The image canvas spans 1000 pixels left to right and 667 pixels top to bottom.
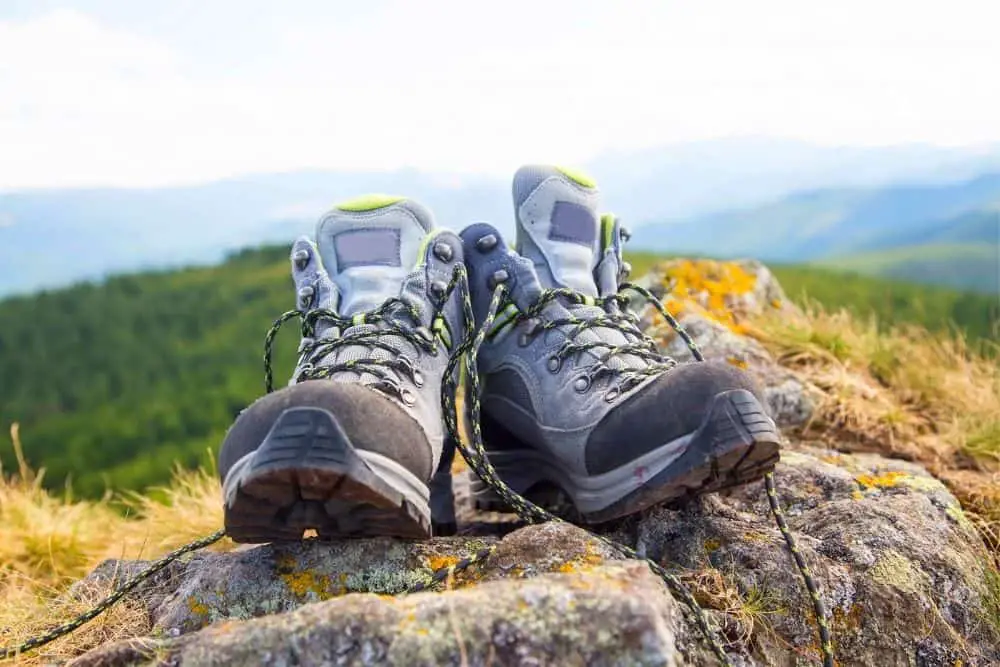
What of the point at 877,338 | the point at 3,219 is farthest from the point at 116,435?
the point at 3,219

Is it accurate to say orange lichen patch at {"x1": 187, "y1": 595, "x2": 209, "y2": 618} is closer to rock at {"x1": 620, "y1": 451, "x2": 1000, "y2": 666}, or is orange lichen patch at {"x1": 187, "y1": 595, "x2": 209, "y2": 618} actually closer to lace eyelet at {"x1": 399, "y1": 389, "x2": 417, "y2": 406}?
lace eyelet at {"x1": 399, "y1": 389, "x2": 417, "y2": 406}

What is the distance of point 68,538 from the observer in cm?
367

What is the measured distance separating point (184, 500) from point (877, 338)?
12.5 ft

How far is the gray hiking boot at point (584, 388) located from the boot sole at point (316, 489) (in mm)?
553

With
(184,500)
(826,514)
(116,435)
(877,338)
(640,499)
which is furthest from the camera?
(116,435)

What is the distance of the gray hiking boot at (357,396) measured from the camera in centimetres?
154

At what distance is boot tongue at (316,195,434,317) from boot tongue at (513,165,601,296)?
0.37m

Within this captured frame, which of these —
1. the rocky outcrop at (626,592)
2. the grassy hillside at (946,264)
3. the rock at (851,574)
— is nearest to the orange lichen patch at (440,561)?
the rocky outcrop at (626,592)

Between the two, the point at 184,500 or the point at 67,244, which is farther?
the point at 67,244

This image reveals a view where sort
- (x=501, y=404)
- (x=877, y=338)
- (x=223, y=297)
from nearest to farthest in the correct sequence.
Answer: (x=501, y=404), (x=877, y=338), (x=223, y=297)

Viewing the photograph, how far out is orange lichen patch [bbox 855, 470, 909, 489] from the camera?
2.37 meters

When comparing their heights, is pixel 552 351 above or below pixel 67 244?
above

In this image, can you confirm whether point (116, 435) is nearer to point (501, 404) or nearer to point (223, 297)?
point (223, 297)

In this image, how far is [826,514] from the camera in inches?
84.0
